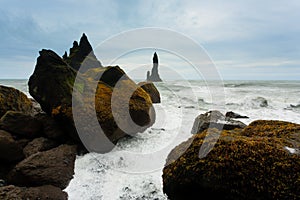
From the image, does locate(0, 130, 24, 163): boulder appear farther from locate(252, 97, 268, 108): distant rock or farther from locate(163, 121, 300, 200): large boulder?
locate(252, 97, 268, 108): distant rock

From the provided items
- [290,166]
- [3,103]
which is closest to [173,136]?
[290,166]

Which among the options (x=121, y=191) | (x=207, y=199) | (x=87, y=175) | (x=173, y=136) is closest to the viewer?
(x=207, y=199)

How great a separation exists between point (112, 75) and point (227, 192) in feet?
22.4

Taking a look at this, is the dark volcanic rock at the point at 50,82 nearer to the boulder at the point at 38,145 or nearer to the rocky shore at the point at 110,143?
the rocky shore at the point at 110,143

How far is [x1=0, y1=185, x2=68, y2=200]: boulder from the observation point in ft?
11.5

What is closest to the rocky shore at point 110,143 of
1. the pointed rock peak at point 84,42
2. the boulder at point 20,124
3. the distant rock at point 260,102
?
the boulder at point 20,124

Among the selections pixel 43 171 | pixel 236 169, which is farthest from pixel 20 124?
pixel 236 169

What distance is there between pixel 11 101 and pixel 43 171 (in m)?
3.87

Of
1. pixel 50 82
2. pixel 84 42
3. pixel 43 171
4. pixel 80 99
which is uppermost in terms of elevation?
pixel 84 42

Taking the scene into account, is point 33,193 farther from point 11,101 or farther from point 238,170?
point 11,101

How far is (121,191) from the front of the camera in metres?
4.21

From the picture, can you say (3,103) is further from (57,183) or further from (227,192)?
(227,192)

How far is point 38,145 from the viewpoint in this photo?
5625mm

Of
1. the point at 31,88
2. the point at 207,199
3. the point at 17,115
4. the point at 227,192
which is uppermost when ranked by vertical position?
the point at 31,88
